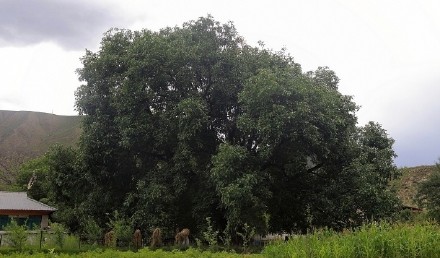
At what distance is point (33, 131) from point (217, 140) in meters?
112

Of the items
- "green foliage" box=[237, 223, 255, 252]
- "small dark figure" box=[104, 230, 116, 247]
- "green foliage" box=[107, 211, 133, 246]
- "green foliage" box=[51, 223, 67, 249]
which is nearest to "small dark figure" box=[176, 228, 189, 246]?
"green foliage" box=[107, 211, 133, 246]

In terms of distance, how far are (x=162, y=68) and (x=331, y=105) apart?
7964 millimetres

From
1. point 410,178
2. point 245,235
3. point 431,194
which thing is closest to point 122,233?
point 245,235

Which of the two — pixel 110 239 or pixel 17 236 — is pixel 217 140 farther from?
pixel 17 236

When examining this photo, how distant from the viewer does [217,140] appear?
2402 cm

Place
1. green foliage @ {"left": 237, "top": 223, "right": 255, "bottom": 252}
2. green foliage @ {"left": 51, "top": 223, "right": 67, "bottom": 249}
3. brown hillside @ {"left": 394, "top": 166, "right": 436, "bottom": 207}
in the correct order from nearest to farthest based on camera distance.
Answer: green foliage @ {"left": 237, "top": 223, "right": 255, "bottom": 252} → green foliage @ {"left": 51, "top": 223, "right": 67, "bottom": 249} → brown hillside @ {"left": 394, "top": 166, "right": 436, "bottom": 207}

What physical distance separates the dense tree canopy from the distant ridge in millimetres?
88053

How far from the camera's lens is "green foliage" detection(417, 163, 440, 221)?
25.4 m

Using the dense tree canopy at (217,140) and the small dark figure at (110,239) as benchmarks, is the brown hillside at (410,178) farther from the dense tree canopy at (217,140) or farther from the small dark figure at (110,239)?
the small dark figure at (110,239)

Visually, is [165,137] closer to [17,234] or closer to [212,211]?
[212,211]

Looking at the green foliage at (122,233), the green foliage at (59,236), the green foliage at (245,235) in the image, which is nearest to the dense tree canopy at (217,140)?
the green foliage at (245,235)

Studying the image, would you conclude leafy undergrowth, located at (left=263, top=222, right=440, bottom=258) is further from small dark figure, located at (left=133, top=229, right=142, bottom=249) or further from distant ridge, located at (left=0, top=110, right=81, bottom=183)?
distant ridge, located at (left=0, top=110, right=81, bottom=183)

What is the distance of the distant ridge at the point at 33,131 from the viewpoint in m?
114

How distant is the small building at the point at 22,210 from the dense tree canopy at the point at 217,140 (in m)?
14.4
